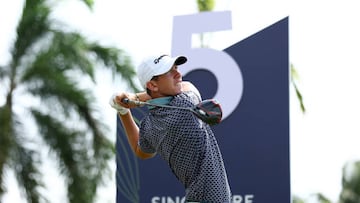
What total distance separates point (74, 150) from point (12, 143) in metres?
0.99

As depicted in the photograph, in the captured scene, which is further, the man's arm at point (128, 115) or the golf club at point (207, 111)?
the man's arm at point (128, 115)

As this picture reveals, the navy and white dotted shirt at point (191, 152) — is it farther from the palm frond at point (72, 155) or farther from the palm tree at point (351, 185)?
the palm tree at point (351, 185)

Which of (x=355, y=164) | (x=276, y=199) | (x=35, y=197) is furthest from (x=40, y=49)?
(x=355, y=164)

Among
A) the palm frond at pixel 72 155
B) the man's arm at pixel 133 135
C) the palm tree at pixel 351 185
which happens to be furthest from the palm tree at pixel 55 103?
the palm tree at pixel 351 185

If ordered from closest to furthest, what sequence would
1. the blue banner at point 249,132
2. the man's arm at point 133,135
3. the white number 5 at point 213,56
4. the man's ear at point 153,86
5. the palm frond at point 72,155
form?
the man's ear at point 153,86, the man's arm at point 133,135, the blue banner at point 249,132, the white number 5 at point 213,56, the palm frond at point 72,155

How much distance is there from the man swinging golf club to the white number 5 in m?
5.21

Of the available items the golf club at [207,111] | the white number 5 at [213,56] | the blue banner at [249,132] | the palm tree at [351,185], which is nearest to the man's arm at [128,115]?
the golf club at [207,111]

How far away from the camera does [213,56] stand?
11.3 metres

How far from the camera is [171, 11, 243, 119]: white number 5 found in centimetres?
1098

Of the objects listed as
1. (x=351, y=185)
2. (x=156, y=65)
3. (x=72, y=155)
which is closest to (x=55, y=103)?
(x=72, y=155)

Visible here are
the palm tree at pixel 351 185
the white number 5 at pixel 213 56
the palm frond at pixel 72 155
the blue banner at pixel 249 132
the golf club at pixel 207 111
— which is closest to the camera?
the golf club at pixel 207 111

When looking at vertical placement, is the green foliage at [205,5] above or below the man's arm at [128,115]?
above

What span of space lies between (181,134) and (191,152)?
12cm

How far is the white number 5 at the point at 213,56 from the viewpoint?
11.0m
